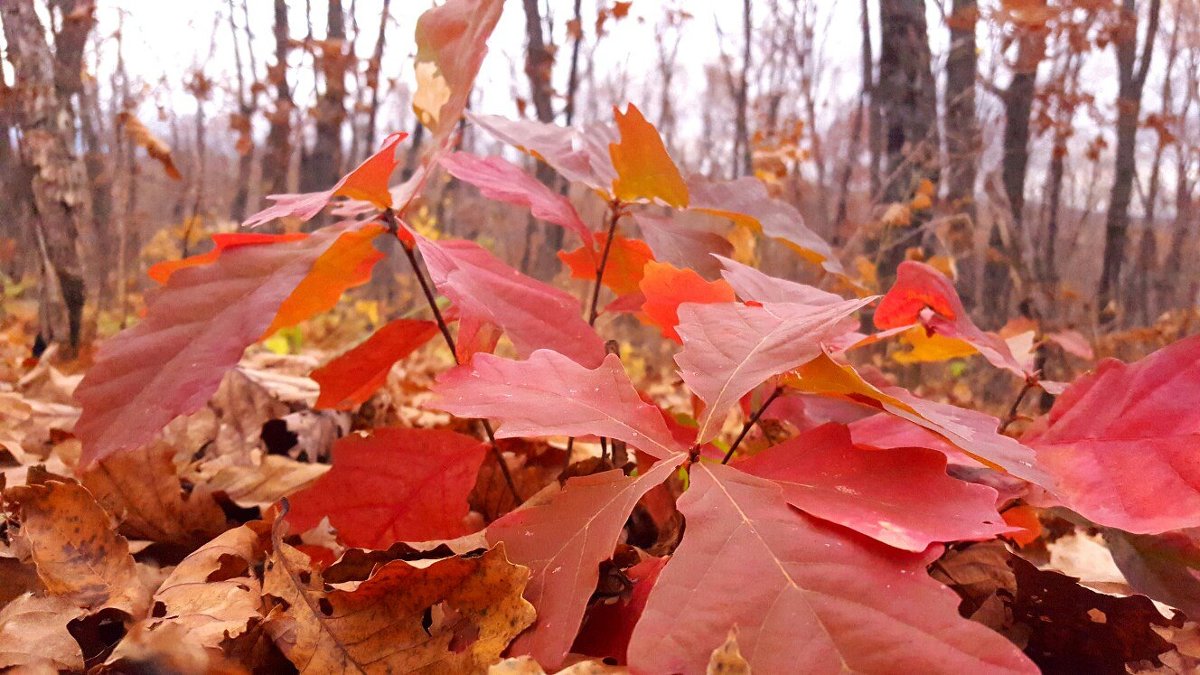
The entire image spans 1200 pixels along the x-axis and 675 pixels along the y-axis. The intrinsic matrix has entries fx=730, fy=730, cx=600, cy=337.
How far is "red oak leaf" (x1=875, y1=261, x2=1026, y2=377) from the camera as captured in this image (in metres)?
0.58

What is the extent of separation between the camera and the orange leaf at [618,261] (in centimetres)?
71

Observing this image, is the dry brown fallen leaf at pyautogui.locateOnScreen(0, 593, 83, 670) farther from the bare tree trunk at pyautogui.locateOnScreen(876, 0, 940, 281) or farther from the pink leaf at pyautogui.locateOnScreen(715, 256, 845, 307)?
the bare tree trunk at pyautogui.locateOnScreen(876, 0, 940, 281)

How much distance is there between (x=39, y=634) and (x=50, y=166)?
1.75 metres

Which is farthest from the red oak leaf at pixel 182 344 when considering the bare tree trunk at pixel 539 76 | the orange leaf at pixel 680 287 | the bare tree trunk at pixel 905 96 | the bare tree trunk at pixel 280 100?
the bare tree trunk at pixel 539 76

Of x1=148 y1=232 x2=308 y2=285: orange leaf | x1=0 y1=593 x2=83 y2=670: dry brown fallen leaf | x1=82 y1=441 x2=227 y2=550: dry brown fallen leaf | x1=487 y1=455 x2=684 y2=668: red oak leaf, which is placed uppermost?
x1=148 y1=232 x2=308 y2=285: orange leaf

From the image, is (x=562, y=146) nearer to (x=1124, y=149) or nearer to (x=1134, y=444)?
(x=1134, y=444)

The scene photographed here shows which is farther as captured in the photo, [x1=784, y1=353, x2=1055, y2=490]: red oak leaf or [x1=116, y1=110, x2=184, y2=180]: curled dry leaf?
[x1=116, y1=110, x2=184, y2=180]: curled dry leaf

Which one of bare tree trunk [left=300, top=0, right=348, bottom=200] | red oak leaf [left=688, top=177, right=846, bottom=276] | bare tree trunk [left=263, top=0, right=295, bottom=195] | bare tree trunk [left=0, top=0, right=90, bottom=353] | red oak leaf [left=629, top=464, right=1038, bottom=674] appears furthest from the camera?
bare tree trunk [left=300, top=0, right=348, bottom=200]

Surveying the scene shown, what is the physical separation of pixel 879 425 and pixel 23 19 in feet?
7.00

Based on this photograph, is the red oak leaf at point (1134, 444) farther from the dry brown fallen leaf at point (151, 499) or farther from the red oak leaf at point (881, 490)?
the dry brown fallen leaf at point (151, 499)

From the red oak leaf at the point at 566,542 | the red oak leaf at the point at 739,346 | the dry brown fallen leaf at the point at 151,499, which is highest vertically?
the red oak leaf at the point at 739,346

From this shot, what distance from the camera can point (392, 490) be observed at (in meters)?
0.57

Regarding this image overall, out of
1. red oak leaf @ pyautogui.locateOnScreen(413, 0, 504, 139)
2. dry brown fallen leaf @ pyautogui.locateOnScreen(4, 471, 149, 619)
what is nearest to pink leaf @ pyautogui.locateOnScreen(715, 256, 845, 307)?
red oak leaf @ pyautogui.locateOnScreen(413, 0, 504, 139)

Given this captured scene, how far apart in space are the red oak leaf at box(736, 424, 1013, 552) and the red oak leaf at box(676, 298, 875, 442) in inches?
1.9
